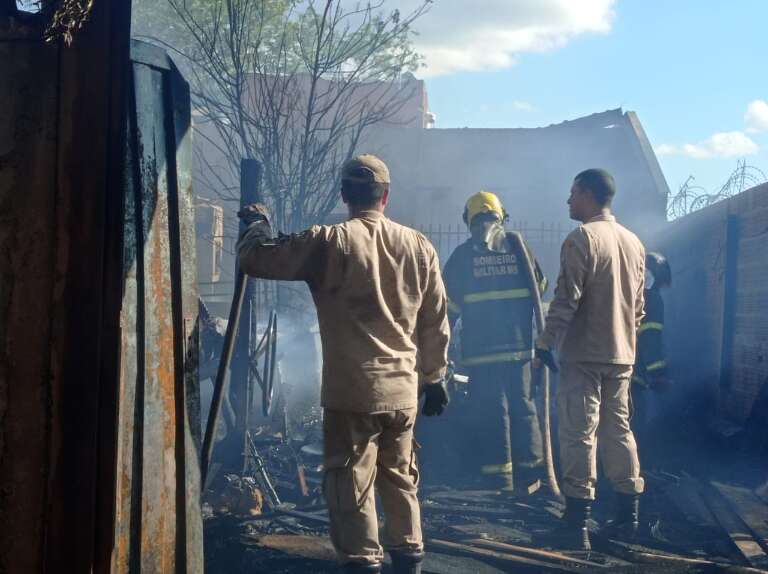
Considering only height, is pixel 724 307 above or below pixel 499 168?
below

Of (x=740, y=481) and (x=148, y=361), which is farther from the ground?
(x=148, y=361)

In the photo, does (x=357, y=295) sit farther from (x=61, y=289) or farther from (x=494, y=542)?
(x=494, y=542)

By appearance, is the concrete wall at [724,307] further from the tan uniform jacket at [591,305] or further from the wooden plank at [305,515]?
the wooden plank at [305,515]

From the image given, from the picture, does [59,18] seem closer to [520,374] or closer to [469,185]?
[520,374]

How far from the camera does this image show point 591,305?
470cm

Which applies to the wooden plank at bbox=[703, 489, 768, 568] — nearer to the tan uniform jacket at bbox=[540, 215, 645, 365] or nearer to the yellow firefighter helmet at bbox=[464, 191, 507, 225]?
the tan uniform jacket at bbox=[540, 215, 645, 365]

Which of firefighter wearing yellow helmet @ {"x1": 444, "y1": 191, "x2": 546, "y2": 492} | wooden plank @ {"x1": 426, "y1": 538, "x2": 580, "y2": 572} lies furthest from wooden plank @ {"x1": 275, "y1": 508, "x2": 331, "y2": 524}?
firefighter wearing yellow helmet @ {"x1": 444, "y1": 191, "x2": 546, "y2": 492}

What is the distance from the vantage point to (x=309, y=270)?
3354mm

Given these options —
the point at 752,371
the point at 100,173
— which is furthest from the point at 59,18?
the point at 752,371

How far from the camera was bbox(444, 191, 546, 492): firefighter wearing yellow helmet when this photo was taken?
19.3 ft

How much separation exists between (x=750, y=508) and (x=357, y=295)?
3823 mm

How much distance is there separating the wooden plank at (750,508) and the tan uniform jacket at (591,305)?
1427 millimetres

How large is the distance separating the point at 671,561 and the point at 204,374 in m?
4.20

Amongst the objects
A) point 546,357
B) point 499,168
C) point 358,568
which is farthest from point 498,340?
point 499,168
